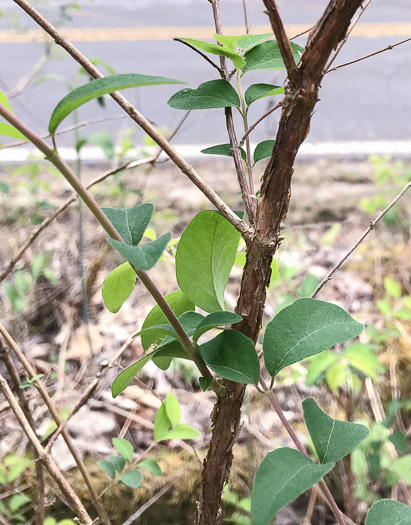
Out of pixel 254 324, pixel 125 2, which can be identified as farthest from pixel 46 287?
pixel 125 2

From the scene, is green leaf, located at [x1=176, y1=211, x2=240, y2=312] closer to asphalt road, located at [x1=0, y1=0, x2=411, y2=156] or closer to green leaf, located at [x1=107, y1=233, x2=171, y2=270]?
green leaf, located at [x1=107, y1=233, x2=171, y2=270]

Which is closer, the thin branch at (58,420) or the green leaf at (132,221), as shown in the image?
the green leaf at (132,221)

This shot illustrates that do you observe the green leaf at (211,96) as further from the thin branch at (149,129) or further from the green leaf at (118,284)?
the green leaf at (118,284)

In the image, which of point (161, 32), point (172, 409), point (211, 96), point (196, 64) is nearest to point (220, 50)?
point (211, 96)

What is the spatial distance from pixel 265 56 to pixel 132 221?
0.16m

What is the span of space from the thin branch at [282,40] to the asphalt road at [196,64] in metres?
2.02

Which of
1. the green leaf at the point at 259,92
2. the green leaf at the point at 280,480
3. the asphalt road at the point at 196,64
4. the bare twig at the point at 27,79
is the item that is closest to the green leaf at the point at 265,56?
the green leaf at the point at 259,92

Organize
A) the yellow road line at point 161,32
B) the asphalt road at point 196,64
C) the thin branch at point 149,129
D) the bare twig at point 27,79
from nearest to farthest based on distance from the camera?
the thin branch at point 149,129
the bare twig at point 27,79
the asphalt road at point 196,64
the yellow road line at point 161,32

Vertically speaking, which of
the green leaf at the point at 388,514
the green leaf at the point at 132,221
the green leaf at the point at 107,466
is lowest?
the green leaf at the point at 107,466

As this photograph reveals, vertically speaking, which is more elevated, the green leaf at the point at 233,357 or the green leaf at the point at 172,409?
the green leaf at the point at 233,357

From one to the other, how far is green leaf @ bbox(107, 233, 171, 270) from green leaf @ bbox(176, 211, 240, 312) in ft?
0.30

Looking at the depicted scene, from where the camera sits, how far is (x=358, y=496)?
0.81 m

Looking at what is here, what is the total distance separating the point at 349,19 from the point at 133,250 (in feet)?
0.50

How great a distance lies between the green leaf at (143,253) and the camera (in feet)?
0.74
